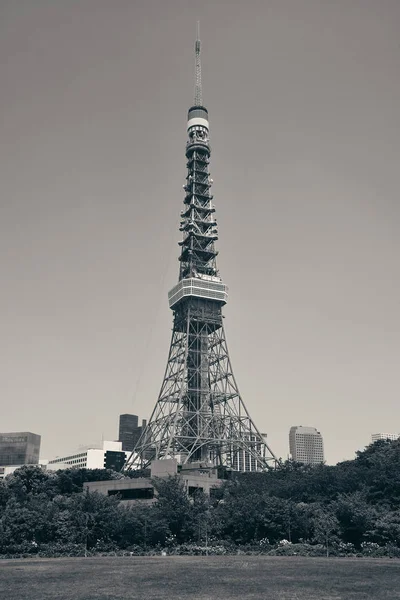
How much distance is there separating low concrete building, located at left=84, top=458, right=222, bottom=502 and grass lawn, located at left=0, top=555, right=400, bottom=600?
169 ft

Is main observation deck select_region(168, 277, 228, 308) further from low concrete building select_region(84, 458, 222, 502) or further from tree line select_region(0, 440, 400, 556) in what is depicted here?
tree line select_region(0, 440, 400, 556)

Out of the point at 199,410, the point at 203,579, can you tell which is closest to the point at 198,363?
the point at 199,410

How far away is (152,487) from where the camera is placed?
107m

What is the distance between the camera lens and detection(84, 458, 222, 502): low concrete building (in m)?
108

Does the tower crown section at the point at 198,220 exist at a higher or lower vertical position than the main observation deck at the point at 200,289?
higher

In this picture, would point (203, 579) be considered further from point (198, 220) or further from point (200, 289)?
point (198, 220)

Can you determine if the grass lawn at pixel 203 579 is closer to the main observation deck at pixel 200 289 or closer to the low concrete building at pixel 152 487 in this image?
the low concrete building at pixel 152 487

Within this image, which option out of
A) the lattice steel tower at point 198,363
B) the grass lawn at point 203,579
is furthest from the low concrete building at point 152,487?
the grass lawn at point 203,579

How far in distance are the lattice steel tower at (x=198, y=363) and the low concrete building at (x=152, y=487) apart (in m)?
9.58

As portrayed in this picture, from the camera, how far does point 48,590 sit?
36.2 meters

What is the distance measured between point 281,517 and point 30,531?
29.9 m

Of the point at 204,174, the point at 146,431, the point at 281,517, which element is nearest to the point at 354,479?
the point at 281,517

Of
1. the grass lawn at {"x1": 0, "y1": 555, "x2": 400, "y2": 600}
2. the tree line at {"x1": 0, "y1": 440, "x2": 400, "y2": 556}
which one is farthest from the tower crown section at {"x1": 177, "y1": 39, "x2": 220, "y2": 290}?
the grass lawn at {"x1": 0, "y1": 555, "x2": 400, "y2": 600}

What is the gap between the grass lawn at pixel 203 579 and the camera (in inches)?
1344
